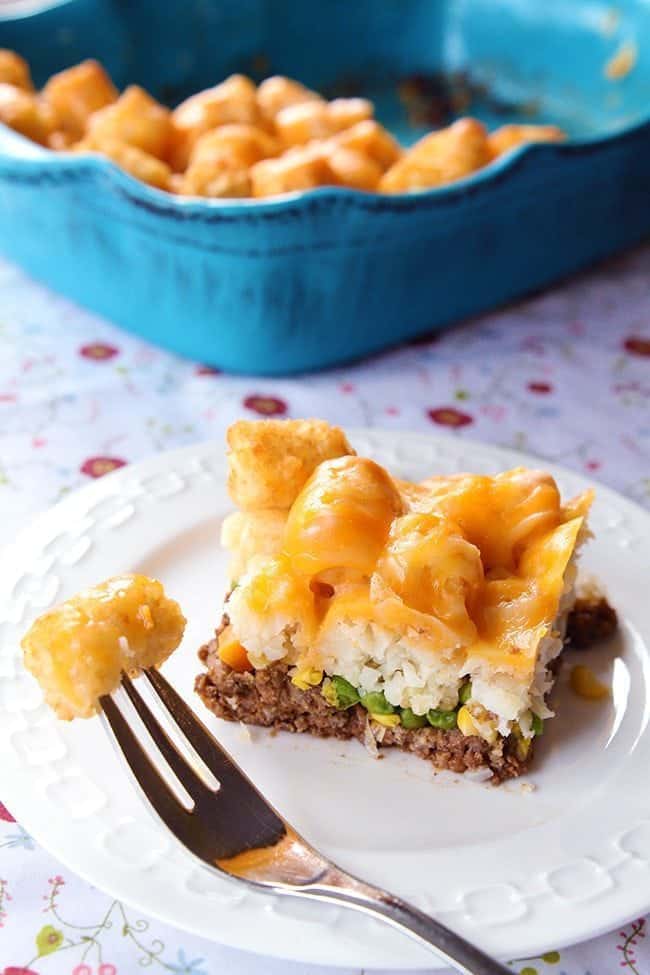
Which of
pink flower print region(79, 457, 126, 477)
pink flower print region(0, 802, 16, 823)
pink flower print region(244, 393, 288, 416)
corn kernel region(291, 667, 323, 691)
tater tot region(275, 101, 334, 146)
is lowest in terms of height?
pink flower print region(79, 457, 126, 477)

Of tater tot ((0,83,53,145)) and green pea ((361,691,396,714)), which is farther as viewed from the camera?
tater tot ((0,83,53,145))

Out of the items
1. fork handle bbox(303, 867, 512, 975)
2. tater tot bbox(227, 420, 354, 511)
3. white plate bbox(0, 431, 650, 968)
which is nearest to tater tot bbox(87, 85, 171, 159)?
white plate bbox(0, 431, 650, 968)

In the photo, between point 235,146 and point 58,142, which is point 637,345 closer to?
point 235,146

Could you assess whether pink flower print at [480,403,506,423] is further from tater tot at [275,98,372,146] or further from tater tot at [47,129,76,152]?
tater tot at [47,129,76,152]

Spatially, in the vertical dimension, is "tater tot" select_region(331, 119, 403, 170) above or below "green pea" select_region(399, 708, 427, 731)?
above

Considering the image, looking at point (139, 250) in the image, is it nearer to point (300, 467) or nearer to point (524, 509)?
point (300, 467)

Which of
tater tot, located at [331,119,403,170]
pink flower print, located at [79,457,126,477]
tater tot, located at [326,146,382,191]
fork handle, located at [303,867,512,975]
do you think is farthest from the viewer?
tater tot, located at [331,119,403,170]

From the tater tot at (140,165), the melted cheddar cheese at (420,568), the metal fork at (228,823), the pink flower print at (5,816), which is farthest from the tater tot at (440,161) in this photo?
the pink flower print at (5,816)

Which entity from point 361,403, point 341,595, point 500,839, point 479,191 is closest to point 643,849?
point 500,839
